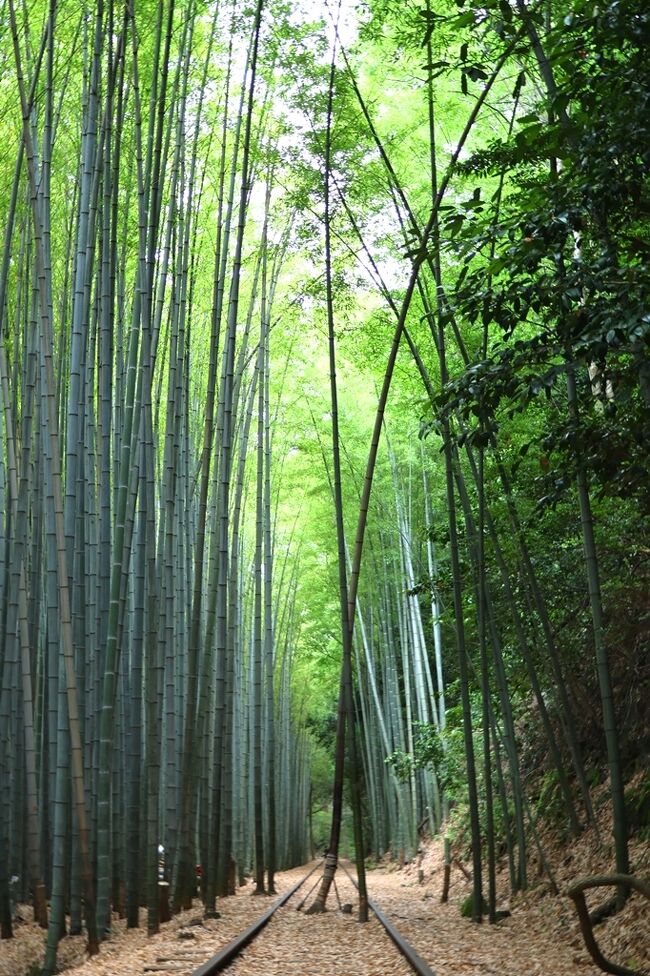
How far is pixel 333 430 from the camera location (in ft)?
21.3

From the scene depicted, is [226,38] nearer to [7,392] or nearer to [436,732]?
[7,392]

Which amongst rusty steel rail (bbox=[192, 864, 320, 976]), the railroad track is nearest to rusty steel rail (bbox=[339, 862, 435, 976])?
the railroad track

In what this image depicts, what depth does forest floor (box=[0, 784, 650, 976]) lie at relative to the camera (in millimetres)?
4105

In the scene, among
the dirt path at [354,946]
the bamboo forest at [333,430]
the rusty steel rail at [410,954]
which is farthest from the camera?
the dirt path at [354,946]

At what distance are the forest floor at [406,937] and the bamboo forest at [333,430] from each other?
4 centimetres

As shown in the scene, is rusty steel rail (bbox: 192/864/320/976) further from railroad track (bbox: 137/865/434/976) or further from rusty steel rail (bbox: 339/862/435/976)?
rusty steel rail (bbox: 339/862/435/976)

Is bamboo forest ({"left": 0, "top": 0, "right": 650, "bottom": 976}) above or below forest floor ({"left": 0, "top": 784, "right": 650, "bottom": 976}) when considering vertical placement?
above

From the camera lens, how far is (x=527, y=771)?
367 inches

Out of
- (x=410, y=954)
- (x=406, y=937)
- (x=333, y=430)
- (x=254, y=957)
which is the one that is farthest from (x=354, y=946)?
(x=333, y=430)

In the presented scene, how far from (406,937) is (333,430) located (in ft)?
10.5

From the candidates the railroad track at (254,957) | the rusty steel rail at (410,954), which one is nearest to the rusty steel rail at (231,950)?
the railroad track at (254,957)

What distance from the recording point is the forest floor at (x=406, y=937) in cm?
411

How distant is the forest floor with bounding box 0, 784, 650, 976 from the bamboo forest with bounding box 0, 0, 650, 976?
1.6 inches

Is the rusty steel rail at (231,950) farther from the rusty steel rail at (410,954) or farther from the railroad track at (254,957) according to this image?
the rusty steel rail at (410,954)
